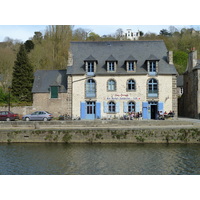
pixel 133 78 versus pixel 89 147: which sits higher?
pixel 133 78

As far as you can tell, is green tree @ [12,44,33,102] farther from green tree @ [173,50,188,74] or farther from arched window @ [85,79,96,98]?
green tree @ [173,50,188,74]

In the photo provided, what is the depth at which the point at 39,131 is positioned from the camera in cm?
1777

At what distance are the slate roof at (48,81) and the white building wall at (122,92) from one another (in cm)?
221

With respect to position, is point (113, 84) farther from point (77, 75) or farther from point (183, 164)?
point (183, 164)

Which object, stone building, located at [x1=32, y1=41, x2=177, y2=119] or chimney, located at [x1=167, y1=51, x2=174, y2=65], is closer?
stone building, located at [x1=32, y1=41, x2=177, y2=119]

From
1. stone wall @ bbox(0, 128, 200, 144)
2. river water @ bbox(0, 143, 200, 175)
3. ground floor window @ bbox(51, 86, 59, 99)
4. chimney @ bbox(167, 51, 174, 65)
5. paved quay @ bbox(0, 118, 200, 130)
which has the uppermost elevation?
chimney @ bbox(167, 51, 174, 65)

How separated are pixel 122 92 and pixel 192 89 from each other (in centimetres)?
801

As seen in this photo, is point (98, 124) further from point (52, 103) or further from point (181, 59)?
point (181, 59)

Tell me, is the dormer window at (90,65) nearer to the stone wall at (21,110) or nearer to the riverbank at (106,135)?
the stone wall at (21,110)

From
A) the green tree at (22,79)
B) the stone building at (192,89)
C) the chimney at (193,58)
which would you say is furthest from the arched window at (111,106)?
the green tree at (22,79)

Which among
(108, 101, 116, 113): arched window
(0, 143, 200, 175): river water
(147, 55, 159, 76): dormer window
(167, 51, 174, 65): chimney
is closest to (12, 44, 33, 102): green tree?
(108, 101, 116, 113): arched window

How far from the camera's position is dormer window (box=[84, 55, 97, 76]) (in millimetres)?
24578

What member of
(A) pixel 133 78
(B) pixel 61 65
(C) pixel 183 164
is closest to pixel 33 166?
(C) pixel 183 164

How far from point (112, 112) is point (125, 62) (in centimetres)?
513
